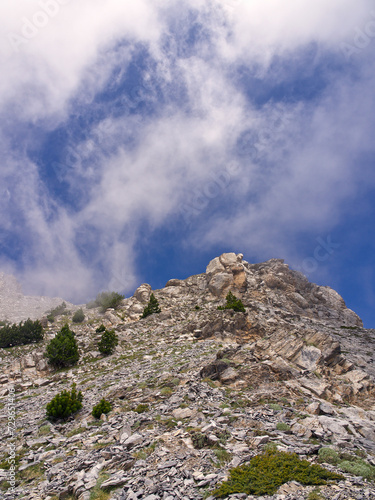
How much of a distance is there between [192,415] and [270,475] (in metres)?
8.24

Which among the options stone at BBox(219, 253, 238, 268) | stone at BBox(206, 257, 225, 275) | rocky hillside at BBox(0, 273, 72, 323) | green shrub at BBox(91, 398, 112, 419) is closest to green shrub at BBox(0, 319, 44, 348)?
rocky hillside at BBox(0, 273, 72, 323)

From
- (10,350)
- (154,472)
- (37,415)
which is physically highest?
(10,350)

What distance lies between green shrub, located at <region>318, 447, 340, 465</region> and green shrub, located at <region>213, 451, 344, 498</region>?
1.16 metres

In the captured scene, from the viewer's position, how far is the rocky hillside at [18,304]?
283ft

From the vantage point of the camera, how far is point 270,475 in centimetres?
1042

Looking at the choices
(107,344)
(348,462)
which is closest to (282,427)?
(348,462)

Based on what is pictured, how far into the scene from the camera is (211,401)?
1991 cm

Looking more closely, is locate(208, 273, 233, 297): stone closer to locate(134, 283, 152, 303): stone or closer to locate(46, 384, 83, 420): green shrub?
locate(134, 283, 152, 303): stone

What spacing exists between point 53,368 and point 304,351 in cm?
3639

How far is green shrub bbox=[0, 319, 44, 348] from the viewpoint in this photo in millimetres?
51906

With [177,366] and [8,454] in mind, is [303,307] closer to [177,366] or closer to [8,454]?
[177,366]

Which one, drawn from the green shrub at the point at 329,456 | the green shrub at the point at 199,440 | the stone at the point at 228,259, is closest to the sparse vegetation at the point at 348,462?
the green shrub at the point at 329,456

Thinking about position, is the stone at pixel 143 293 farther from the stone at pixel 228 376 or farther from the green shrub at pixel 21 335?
the stone at pixel 228 376

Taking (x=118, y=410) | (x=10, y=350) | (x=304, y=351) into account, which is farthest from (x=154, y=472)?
(x=10, y=350)
